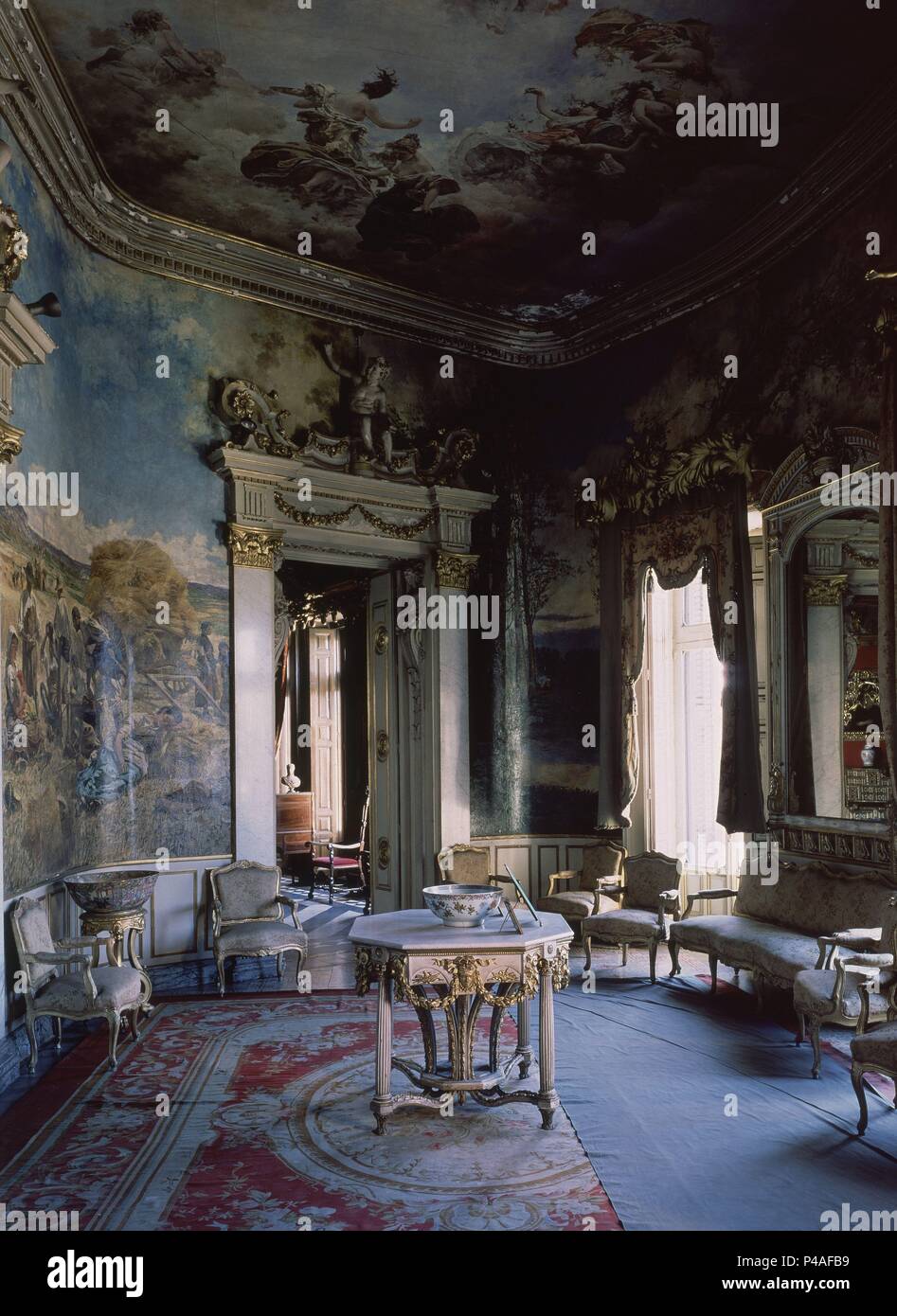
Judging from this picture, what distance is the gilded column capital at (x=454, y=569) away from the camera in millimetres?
9984

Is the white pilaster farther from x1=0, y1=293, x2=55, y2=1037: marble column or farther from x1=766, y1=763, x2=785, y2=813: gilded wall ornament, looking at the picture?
x1=0, y1=293, x2=55, y2=1037: marble column

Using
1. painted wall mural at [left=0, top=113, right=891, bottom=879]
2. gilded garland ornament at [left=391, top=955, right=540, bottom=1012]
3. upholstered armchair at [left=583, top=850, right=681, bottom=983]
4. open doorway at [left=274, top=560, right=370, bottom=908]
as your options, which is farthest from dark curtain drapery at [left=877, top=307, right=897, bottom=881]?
open doorway at [left=274, top=560, right=370, bottom=908]

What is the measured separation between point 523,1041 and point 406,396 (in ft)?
21.7

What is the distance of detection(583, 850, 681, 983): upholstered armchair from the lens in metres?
8.02

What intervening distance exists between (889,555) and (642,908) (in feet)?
12.2

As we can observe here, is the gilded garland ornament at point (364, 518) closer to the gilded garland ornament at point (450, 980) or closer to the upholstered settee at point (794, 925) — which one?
the upholstered settee at point (794, 925)

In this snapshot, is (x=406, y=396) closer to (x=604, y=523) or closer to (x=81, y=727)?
(x=604, y=523)

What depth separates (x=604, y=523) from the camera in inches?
388

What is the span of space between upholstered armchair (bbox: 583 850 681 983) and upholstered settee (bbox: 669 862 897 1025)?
8.1 inches

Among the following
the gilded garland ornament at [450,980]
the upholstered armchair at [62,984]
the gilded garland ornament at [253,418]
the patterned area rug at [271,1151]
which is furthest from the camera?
the gilded garland ornament at [253,418]

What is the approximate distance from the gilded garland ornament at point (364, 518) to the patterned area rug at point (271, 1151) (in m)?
4.74

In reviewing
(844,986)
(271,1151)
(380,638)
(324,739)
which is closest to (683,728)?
(380,638)

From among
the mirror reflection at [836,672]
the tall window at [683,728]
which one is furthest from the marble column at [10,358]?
A: the tall window at [683,728]
